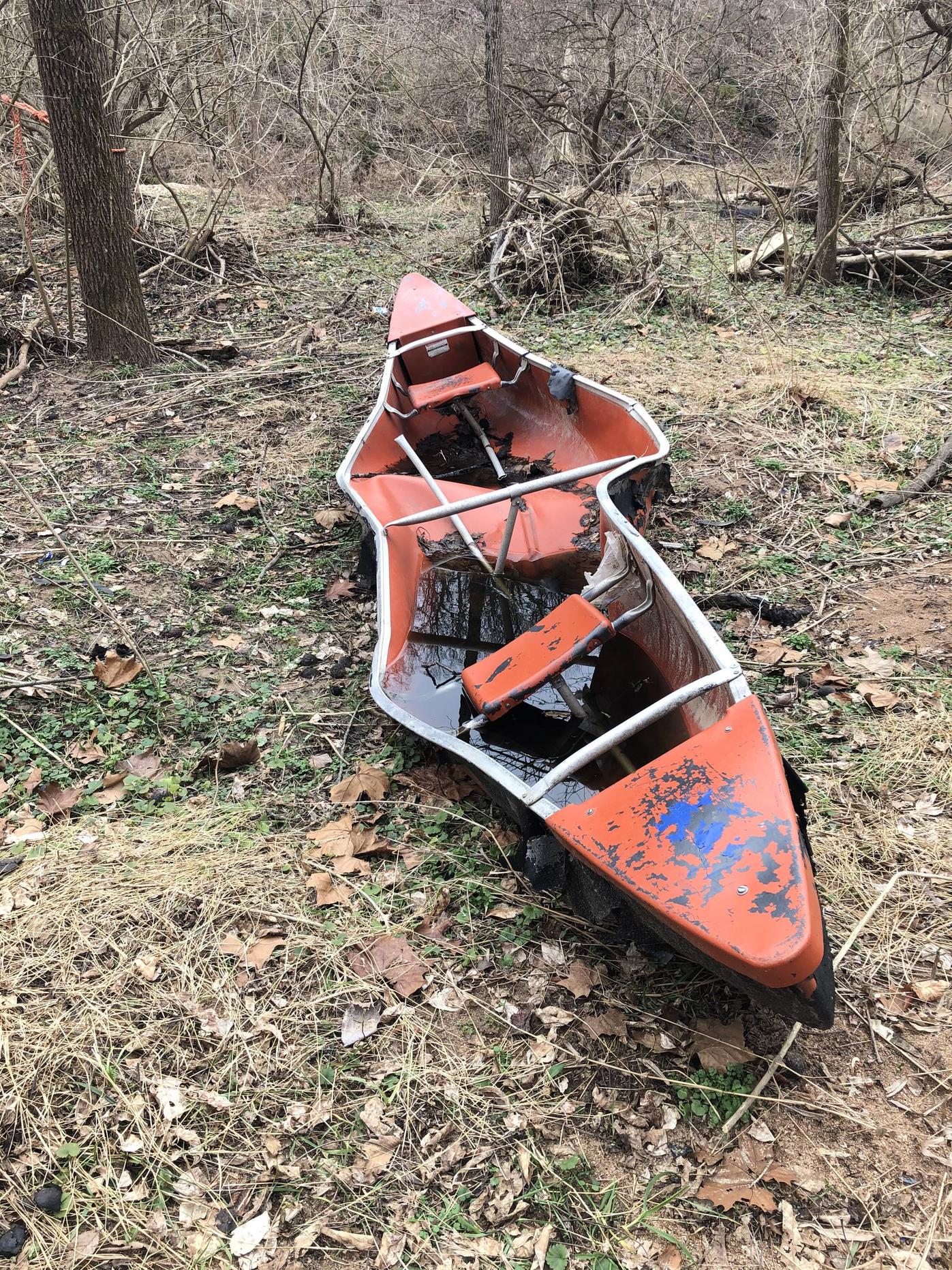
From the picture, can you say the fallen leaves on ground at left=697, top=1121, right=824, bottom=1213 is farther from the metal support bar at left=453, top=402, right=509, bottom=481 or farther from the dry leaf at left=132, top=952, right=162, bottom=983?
the metal support bar at left=453, top=402, right=509, bottom=481

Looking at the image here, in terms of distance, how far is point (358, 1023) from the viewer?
2582mm

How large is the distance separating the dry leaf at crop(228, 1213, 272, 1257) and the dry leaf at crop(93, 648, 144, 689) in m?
2.42

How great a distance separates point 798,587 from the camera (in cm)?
437

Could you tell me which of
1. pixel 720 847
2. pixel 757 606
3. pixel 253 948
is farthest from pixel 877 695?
pixel 253 948

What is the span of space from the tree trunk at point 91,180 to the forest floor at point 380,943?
2.24 meters

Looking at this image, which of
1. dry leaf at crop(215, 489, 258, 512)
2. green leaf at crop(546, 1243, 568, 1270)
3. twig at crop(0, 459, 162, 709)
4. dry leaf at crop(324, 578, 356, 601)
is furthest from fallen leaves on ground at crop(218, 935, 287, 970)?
dry leaf at crop(215, 489, 258, 512)

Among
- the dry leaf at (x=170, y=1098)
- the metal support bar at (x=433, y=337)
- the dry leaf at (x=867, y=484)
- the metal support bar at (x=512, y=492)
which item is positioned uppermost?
the metal support bar at (x=433, y=337)

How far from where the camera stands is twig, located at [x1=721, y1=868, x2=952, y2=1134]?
226cm

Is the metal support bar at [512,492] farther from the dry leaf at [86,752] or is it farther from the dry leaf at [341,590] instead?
the dry leaf at [86,752]

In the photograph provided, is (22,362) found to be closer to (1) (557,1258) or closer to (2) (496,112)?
(2) (496,112)

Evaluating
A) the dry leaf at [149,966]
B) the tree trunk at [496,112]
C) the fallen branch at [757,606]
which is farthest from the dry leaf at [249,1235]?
the tree trunk at [496,112]

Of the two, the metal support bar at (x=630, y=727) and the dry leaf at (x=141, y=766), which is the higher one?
the metal support bar at (x=630, y=727)

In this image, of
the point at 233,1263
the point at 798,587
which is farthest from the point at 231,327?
the point at 233,1263

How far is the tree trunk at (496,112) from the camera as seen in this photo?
935 centimetres
